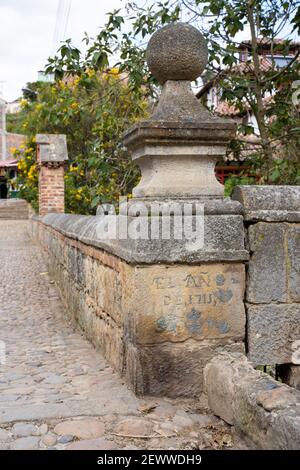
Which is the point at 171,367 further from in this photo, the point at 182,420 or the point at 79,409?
the point at 79,409

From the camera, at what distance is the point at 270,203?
3.30 metres

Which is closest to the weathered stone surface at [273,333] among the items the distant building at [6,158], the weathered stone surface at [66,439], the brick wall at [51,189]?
the weathered stone surface at [66,439]

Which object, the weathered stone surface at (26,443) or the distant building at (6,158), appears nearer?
the weathered stone surface at (26,443)

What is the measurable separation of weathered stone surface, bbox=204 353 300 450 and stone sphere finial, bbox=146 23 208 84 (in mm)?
1801

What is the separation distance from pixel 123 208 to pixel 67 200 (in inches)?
510

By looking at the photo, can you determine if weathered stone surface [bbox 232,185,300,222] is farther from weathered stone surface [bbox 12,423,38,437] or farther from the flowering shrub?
the flowering shrub

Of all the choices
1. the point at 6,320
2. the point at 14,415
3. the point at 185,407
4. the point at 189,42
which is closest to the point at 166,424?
the point at 185,407

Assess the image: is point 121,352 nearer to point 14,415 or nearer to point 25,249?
point 14,415

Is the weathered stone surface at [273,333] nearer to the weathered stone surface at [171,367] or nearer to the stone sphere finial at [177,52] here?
the weathered stone surface at [171,367]

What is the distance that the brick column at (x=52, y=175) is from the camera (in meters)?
15.1

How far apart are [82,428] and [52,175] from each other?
43.5ft

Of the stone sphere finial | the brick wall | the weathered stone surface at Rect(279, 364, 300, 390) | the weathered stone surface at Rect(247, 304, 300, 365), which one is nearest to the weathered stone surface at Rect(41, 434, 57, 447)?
the weathered stone surface at Rect(247, 304, 300, 365)
